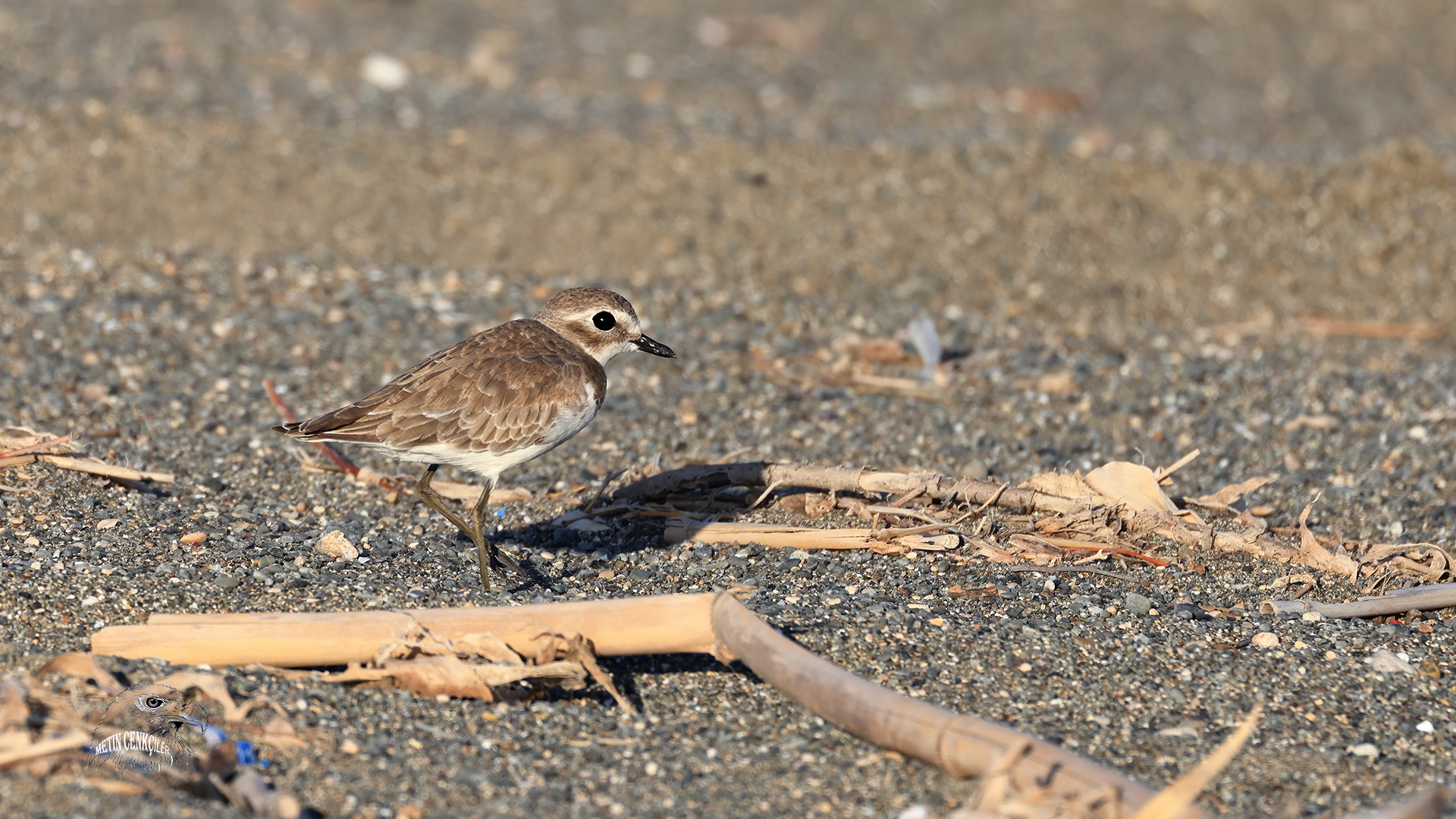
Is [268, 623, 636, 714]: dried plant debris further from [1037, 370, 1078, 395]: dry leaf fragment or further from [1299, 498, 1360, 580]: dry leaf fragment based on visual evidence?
[1037, 370, 1078, 395]: dry leaf fragment

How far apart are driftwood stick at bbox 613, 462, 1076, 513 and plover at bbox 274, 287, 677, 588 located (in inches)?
32.4

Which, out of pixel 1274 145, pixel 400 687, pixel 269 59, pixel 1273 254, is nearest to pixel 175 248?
pixel 269 59

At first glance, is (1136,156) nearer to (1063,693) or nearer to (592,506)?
(592,506)

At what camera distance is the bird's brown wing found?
20.2 feet

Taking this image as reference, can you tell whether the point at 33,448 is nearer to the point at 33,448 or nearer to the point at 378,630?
the point at 33,448

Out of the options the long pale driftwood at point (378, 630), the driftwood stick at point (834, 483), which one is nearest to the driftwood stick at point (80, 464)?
the long pale driftwood at point (378, 630)

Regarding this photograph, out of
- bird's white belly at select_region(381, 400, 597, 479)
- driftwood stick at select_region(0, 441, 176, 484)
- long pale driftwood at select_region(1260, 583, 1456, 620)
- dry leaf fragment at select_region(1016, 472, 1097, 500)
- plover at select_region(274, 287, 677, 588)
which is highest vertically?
plover at select_region(274, 287, 677, 588)

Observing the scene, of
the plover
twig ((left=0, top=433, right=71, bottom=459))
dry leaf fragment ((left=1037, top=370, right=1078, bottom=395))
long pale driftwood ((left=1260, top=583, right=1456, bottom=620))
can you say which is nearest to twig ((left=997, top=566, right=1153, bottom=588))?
long pale driftwood ((left=1260, top=583, right=1456, bottom=620))

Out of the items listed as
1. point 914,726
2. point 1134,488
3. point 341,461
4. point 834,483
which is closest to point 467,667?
point 914,726

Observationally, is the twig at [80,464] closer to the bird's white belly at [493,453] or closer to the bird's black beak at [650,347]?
the bird's white belly at [493,453]

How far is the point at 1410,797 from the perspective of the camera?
15.7ft

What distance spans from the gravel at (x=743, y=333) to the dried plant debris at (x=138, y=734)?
9 cm

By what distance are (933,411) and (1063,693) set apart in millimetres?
3986

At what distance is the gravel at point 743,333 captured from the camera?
5.20 m
